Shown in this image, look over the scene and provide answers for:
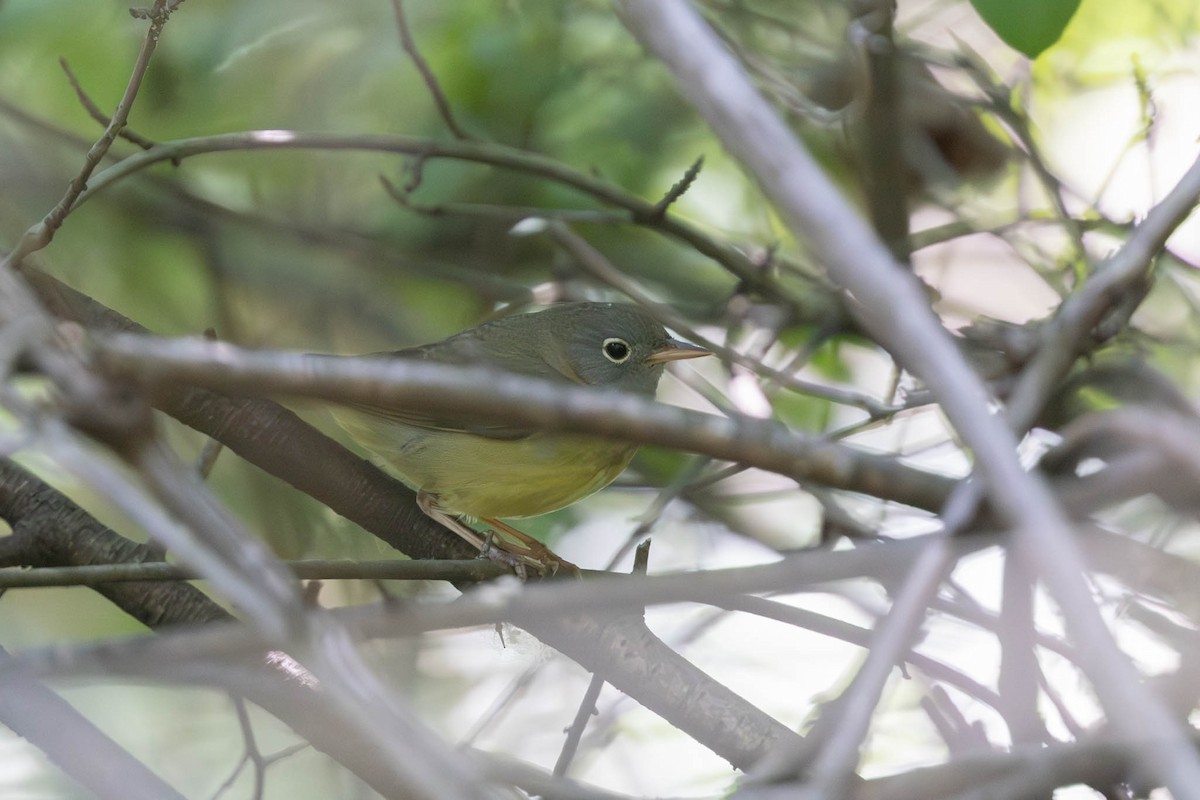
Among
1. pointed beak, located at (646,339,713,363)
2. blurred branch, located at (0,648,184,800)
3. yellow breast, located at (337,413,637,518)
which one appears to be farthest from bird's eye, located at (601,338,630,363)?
blurred branch, located at (0,648,184,800)

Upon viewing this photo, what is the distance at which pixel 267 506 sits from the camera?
4.59 m

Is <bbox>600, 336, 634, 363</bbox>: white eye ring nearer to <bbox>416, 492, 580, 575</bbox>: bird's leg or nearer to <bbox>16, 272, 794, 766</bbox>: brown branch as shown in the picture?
<bbox>416, 492, 580, 575</bbox>: bird's leg

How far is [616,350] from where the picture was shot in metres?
5.32

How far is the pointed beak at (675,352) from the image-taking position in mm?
4949

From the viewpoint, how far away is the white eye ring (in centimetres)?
530

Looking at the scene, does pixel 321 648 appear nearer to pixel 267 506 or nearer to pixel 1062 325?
pixel 1062 325

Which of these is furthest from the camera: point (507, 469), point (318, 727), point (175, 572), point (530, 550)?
point (530, 550)

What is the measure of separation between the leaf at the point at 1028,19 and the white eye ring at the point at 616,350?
250cm

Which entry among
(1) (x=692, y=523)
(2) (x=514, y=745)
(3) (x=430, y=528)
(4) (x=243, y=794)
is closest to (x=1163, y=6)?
(1) (x=692, y=523)

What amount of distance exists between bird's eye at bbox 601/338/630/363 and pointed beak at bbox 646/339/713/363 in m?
0.12

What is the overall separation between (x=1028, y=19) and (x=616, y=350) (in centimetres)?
259

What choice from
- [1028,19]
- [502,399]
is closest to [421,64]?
[1028,19]

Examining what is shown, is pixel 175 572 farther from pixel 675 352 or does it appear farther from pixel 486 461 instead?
pixel 675 352

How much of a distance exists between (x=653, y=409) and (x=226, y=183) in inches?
192
